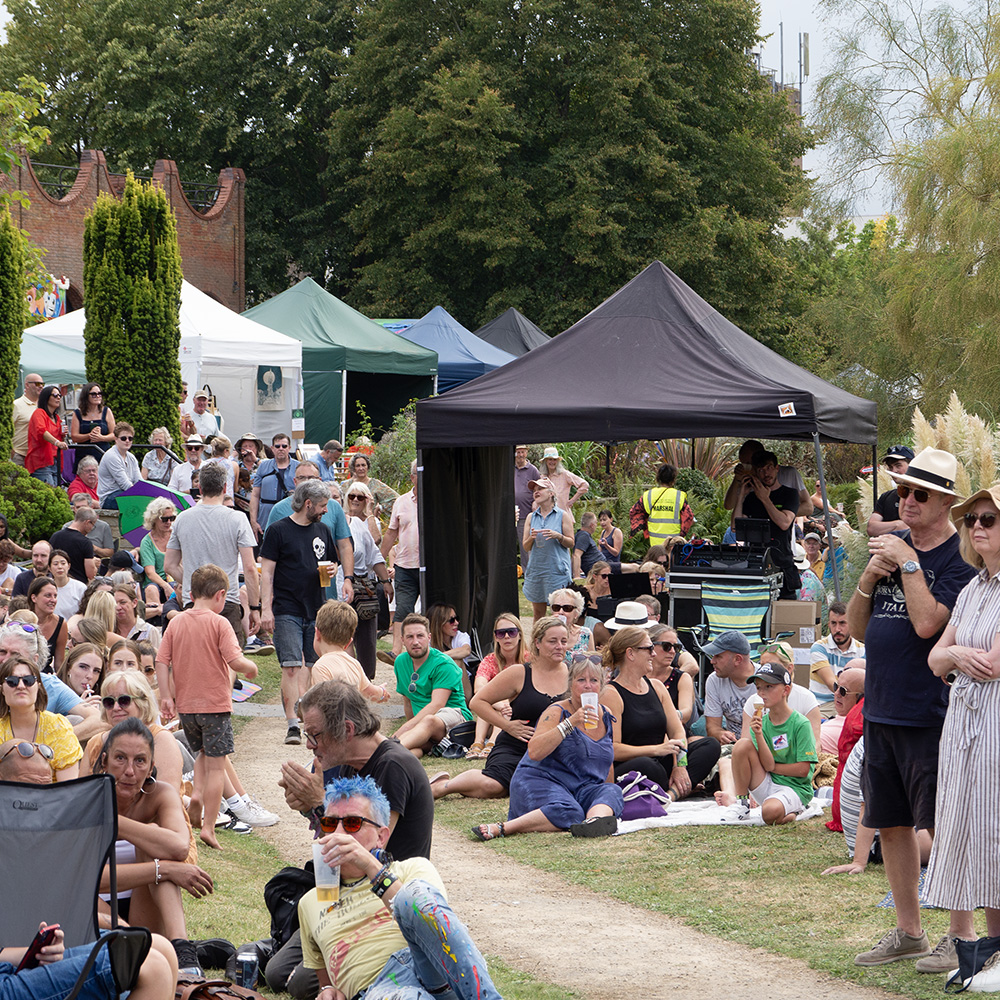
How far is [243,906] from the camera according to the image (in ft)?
19.5

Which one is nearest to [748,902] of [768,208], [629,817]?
[629,817]

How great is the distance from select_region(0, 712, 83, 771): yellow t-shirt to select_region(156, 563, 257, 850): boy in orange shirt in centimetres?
161

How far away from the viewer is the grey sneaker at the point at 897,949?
4.86 metres

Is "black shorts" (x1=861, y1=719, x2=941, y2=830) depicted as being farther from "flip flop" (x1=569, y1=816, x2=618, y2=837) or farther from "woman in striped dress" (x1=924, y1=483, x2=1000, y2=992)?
"flip flop" (x1=569, y1=816, x2=618, y2=837)

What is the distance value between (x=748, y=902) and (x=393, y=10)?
32272 mm

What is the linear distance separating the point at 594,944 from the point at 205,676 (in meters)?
2.93

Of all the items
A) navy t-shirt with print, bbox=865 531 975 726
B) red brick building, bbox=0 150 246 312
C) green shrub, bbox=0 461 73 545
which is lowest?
navy t-shirt with print, bbox=865 531 975 726

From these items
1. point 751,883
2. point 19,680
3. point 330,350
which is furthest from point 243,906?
point 330,350

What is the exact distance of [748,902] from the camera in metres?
5.95

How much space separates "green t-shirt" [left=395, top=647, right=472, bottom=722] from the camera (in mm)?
9477

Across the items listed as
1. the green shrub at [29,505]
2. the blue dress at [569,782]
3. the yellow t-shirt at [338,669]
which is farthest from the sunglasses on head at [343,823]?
the green shrub at [29,505]

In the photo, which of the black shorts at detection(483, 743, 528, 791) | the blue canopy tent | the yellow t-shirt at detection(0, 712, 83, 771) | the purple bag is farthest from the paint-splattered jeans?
the blue canopy tent

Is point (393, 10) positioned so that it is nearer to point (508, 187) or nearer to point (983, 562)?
point (508, 187)

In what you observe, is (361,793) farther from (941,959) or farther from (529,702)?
(529,702)
